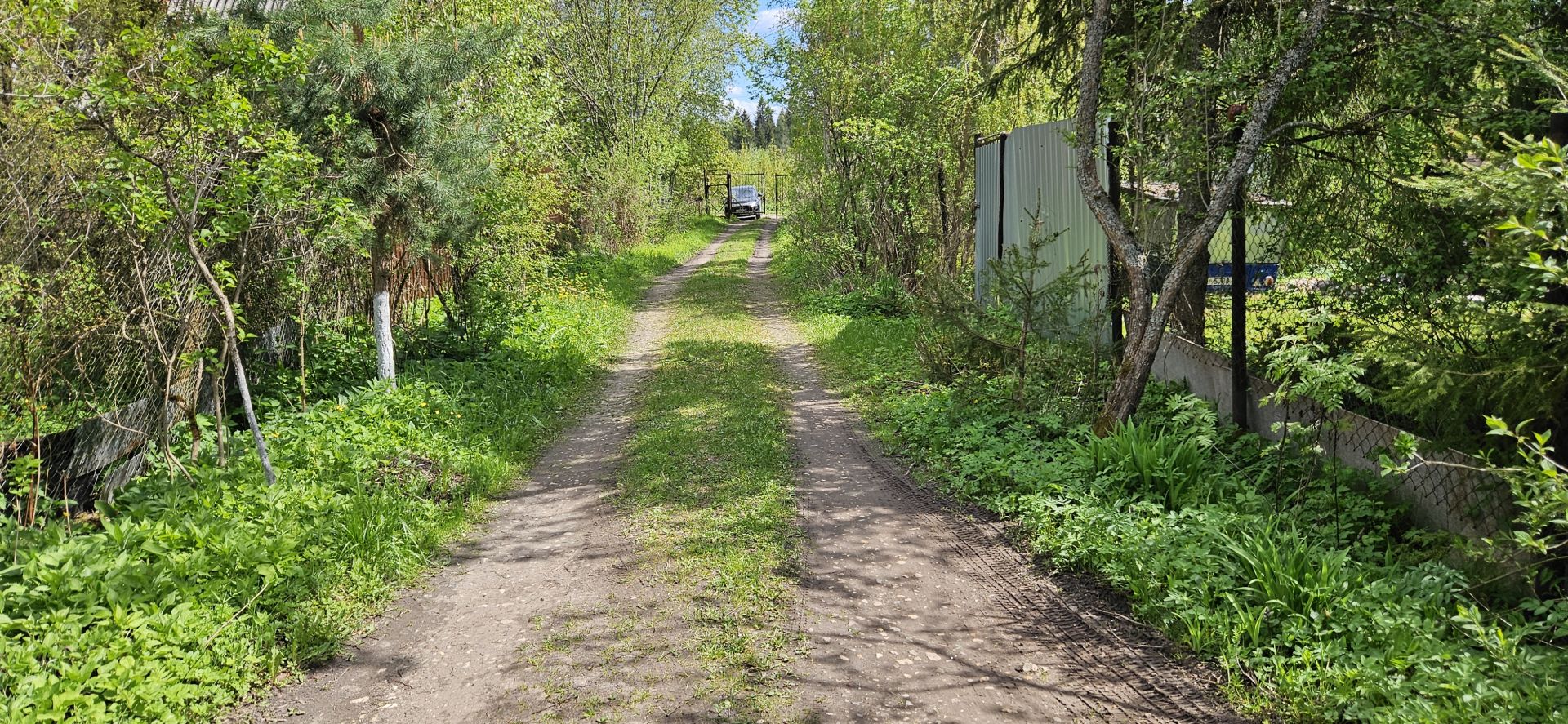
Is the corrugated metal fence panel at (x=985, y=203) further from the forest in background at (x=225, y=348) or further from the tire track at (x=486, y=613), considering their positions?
the tire track at (x=486, y=613)

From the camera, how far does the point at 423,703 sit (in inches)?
148

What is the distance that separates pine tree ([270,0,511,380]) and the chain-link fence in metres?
5.98

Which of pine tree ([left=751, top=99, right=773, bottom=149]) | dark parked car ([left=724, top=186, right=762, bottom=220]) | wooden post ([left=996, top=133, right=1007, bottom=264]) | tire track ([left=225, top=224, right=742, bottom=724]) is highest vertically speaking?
pine tree ([left=751, top=99, right=773, bottom=149])

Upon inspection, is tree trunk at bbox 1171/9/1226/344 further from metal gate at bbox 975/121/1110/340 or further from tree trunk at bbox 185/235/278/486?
tree trunk at bbox 185/235/278/486

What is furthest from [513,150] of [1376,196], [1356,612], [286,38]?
[1356,612]

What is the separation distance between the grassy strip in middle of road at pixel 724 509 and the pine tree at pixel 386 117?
2.60 m

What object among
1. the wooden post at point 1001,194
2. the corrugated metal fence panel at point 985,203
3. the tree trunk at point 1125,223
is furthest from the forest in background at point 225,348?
the corrugated metal fence panel at point 985,203

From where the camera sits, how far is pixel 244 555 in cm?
452

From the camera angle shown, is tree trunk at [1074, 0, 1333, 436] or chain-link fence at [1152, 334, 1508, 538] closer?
chain-link fence at [1152, 334, 1508, 538]

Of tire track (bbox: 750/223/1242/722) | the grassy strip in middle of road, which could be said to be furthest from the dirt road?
the grassy strip in middle of road

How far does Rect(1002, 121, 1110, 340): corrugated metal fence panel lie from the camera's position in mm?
7527

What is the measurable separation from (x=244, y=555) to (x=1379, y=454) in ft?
18.9

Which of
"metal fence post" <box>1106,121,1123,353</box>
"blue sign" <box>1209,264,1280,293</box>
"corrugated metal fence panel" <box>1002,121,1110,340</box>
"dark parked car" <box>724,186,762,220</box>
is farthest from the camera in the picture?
"dark parked car" <box>724,186,762,220</box>

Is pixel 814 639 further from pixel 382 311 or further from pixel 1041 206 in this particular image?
pixel 1041 206
